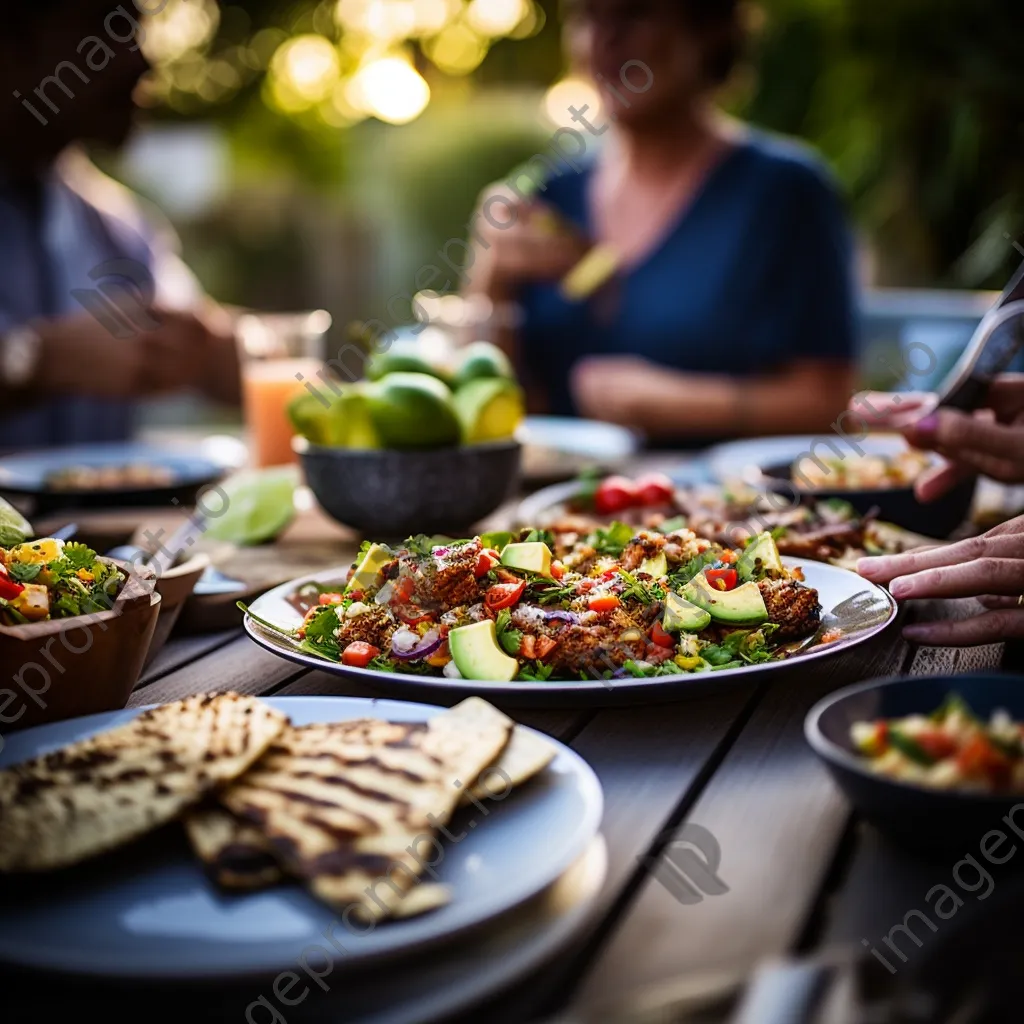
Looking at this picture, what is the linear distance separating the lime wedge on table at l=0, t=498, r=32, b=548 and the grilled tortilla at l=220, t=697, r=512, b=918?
0.48m

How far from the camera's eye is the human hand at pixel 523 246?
127 inches

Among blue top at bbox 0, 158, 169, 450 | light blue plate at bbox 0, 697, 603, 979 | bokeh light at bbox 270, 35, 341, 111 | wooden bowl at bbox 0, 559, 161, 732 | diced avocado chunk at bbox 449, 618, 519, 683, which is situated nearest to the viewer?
light blue plate at bbox 0, 697, 603, 979

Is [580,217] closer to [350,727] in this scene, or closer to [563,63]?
[350,727]

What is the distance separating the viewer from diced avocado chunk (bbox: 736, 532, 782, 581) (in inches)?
52.6

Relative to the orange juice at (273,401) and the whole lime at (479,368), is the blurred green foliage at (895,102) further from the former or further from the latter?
the whole lime at (479,368)

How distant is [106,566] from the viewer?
A: 1.18 meters

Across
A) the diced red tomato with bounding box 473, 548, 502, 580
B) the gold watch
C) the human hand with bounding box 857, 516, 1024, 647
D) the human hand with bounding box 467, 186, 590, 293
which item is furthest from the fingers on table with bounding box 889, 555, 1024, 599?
the gold watch

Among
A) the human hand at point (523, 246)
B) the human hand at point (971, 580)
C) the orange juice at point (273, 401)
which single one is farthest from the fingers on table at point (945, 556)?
the human hand at point (523, 246)

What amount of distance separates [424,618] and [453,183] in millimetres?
11301

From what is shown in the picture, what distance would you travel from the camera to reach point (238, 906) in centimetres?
74

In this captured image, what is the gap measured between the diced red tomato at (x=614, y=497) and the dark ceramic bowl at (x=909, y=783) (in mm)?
927

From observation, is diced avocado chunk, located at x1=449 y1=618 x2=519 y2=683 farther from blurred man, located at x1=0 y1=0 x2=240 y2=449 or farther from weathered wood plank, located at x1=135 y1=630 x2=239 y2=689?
blurred man, located at x1=0 y1=0 x2=240 y2=449

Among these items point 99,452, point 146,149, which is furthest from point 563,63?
point 99,452

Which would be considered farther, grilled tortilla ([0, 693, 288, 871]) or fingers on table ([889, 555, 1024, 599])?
fingers on table ([889, 555, 1024, 599])
